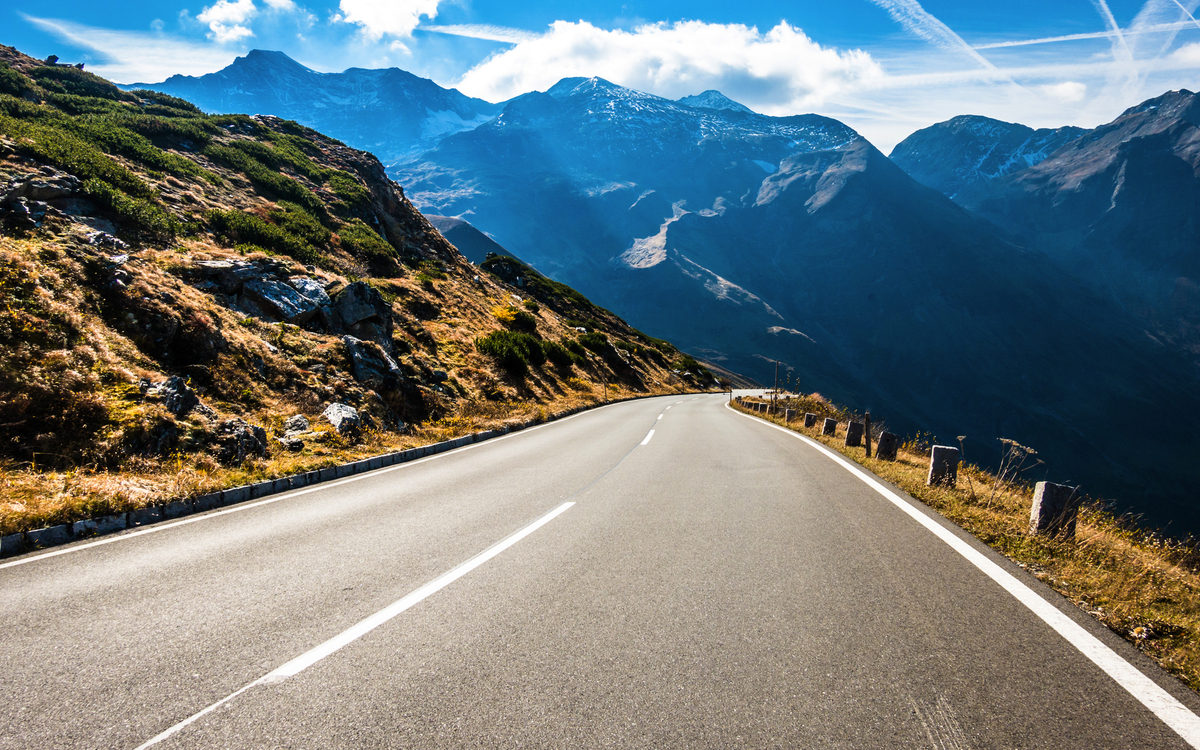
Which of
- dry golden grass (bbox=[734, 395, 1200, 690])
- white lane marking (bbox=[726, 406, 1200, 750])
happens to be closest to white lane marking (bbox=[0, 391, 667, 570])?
white lane marking (bbox=[726, 406, 1200, 750])

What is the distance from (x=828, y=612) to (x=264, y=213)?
82.6 feet

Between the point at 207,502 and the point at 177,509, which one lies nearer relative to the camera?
the point at 177,509

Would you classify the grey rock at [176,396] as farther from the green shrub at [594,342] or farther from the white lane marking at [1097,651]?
the green shrub at [594,342]

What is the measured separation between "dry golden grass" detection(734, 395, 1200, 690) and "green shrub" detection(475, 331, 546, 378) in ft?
51.7

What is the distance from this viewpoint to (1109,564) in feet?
14.4

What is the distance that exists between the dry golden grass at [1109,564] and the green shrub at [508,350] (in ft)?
51.7

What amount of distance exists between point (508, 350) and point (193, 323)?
39.4ft

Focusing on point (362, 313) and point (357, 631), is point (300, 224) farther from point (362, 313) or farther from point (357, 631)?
point (357, 631)

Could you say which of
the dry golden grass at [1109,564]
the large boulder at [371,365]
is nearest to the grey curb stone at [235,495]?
the large boulder at [371,365]

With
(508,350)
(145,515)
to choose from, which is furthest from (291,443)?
(508,350)

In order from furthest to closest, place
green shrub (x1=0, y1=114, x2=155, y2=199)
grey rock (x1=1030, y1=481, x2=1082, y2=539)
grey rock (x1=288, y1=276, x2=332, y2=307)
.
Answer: grey rock (x1=288, y1=276, x2=332, y2=307)
green shrub (x1=0, y1=114, x2=155, y2=199)
grey rock (x1=1030, y1=481, x2=1082, y2=539)

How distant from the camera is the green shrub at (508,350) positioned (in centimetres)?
2070

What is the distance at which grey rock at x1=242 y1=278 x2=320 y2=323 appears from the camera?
1299 centimetres

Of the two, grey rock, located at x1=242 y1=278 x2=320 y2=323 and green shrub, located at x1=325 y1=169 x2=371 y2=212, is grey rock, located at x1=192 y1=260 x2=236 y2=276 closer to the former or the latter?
grey rock, located at x1=242 y1=278 x2=320 y2=323
